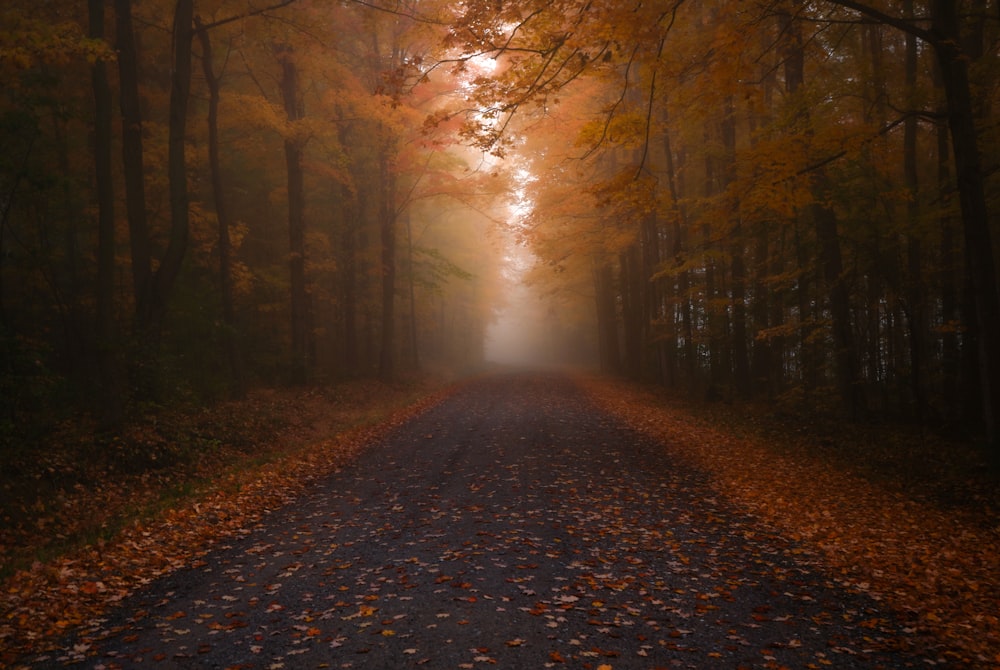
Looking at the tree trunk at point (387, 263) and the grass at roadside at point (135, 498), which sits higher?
the tree trunk at point (387, 263)

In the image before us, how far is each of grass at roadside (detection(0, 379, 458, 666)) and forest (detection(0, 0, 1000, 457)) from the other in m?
0.91

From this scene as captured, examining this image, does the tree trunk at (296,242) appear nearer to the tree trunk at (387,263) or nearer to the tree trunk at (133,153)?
the tree trunk at (387,263)

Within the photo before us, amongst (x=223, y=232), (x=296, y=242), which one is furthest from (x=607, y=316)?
(x=223, y=232)

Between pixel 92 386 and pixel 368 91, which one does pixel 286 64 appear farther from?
pixel 92 386

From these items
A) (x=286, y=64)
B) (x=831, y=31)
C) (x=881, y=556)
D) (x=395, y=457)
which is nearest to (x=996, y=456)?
(x=881, y=556)

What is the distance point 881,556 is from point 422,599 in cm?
469

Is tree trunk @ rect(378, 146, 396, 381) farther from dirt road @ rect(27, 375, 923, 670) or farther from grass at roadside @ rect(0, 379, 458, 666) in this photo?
dirt road @ rect(27, 375, 923, 670)

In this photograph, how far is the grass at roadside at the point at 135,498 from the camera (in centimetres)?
529

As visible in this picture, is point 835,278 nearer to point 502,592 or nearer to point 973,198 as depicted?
point 973,198

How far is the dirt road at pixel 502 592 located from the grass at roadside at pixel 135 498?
1.58ft

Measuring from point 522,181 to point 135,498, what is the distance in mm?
18673

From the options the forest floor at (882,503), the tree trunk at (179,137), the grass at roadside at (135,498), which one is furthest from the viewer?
the tree trunk at (179,137)

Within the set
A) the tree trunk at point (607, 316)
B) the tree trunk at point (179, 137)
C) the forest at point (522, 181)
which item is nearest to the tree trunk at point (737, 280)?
the forest at point (522, 181)

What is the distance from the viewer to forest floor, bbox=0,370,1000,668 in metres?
5.14
